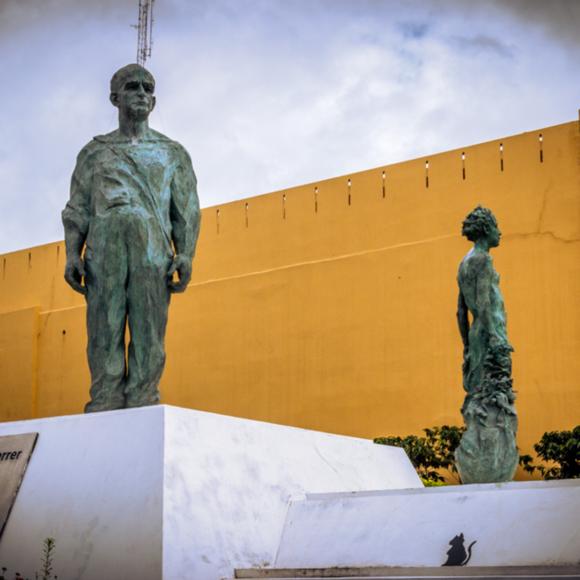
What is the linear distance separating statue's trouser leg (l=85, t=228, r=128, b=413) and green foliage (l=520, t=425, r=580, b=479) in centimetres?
712

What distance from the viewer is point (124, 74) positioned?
6379 mm

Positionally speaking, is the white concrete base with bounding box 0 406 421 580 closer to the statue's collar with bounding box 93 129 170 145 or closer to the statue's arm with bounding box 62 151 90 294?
the statue's arm with bounding box 62 151 90 294

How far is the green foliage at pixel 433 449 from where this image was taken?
13.2 metres

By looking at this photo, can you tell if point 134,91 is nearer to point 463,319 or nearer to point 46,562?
point 463,319

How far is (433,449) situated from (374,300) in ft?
8.02

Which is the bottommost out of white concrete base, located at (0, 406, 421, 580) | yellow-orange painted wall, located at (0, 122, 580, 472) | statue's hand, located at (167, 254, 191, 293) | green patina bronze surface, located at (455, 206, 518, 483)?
white concrete base, located at (0, 406, 421, 580)

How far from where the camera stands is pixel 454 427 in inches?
530

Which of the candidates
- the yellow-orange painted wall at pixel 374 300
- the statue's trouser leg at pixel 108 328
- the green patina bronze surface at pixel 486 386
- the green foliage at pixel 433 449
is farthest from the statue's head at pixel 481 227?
the yellow-orange painted wall at pixel 374 300

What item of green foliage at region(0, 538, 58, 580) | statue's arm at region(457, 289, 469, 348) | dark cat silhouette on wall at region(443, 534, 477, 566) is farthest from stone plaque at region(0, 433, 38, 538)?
statue's arm at region(457, 289, 469, 348)

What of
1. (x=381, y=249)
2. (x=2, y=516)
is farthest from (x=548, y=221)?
(x=2, y=516)

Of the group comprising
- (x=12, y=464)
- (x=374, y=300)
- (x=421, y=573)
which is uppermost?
(x=374, y=300)

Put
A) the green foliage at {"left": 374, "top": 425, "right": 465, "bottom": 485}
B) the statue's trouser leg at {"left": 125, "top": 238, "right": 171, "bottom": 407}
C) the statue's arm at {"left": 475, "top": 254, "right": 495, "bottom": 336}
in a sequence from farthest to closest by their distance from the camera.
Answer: the green foliage at {"left": 374, "top": 425, "right": 465, "bottom": 485} < the statue's arm at {"left": 475, "top": 254, "right": 495, "bottom": 336} < the statue's trouser leg at {"left": 125, "top": 238, "right": 171, "bottom": 407}

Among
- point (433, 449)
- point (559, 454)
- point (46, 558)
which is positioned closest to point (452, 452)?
point (433, 449)

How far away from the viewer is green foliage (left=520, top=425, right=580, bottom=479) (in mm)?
12117
